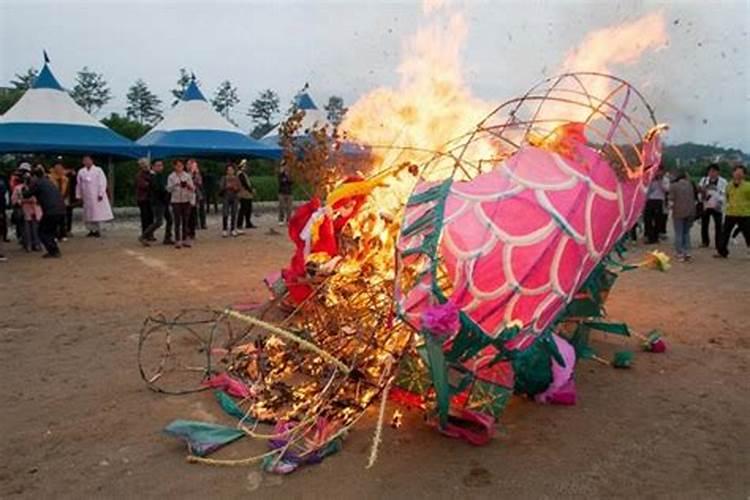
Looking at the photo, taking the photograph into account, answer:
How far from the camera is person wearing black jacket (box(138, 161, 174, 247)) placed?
541 inches

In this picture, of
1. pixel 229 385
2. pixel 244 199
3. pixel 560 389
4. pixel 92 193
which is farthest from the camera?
pixel 244 199

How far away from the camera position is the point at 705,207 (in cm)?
1422

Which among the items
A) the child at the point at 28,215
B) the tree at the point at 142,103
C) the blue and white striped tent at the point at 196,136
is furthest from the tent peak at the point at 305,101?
the tree at the point at 142,103

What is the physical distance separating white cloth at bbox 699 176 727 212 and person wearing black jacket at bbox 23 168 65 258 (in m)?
12.4

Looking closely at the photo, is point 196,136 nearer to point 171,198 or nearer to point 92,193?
point 92,193

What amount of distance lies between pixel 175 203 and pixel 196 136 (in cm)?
736

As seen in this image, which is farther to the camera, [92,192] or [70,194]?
[70,194]

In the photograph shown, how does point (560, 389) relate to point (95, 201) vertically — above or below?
below

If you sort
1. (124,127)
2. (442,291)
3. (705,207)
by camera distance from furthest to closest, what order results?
(124,127)
(705,207)
(442,291)

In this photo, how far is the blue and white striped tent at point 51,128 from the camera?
674 inches

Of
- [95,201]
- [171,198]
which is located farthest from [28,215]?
[95,201]

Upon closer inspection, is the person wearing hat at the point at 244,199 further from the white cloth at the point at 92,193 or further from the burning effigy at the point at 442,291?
the burning effigy at the point at 442,291

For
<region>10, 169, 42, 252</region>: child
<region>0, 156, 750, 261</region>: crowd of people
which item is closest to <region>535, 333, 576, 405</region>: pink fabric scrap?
<region>0, 156, 750, 261</region>: crowd of people

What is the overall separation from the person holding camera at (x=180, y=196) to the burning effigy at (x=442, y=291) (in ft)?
23.3
